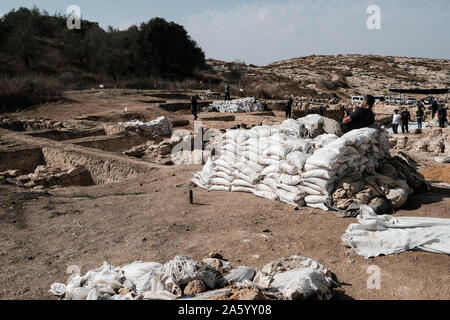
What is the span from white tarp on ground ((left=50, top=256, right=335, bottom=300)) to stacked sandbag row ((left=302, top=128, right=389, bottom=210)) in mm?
1640

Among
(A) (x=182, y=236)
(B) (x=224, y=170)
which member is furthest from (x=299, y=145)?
(A) (x=182, y=236)

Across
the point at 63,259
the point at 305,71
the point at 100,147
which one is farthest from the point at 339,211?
the point at 305,71

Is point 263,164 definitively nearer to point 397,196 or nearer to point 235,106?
point 397,196

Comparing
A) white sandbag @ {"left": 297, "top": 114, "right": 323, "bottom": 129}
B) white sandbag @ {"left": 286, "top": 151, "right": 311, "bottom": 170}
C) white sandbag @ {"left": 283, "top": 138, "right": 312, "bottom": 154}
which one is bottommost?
white sandbag @ {"left": 286, "top": 151, "right": 311, "bottom": 170}

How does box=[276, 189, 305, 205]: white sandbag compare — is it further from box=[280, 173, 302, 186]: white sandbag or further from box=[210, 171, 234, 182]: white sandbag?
box=[210, 171, 234, 182]: white sandbag

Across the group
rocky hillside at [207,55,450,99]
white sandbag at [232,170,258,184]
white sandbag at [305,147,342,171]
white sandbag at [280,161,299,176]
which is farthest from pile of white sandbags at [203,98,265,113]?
white sandbag at [305,147,342,171]

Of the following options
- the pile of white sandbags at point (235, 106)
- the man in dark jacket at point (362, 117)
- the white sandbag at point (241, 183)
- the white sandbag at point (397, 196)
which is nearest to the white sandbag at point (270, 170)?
the white sandbag at point (241, 183)

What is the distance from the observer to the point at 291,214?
14.3 ft

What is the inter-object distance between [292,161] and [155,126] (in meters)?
7.95

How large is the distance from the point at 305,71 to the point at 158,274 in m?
42.0

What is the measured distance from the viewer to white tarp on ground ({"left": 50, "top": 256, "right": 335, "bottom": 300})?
238 cm

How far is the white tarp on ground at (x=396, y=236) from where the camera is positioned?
10.3ft

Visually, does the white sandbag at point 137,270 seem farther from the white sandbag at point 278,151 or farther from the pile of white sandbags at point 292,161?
the white sandbag at point 278,151
